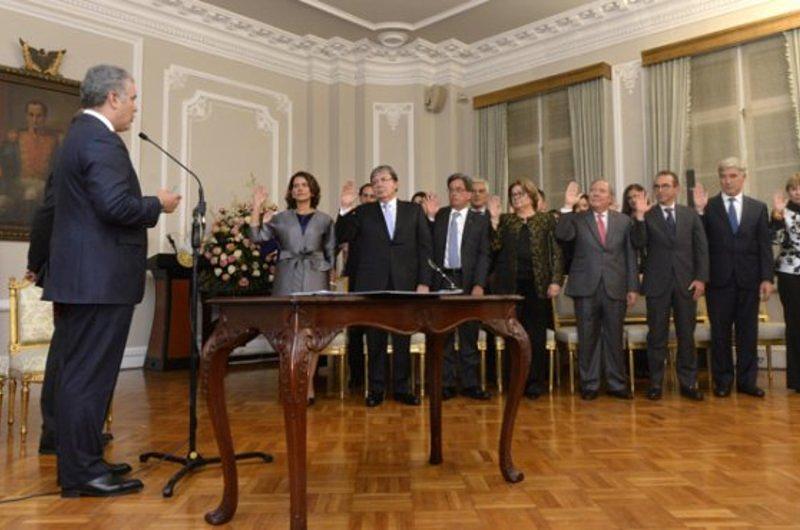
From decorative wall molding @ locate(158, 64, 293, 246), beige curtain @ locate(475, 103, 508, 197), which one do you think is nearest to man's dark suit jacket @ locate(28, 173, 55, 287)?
decorative wall molding @ locate(158, 64, 293, 246)

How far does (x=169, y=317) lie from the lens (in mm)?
6117

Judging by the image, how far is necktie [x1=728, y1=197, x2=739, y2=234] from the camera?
4324 millimetres

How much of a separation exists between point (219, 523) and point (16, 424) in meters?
2.17

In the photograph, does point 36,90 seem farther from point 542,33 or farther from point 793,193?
point 793,193

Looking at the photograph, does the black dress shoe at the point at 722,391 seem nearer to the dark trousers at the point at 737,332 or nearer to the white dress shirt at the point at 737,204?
the dark trousers at the point at 737,332

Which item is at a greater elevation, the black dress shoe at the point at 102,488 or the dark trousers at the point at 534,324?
the dark trousers at the point at 534,324

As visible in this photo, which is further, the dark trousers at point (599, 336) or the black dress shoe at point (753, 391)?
the dark trousers at point (599, 336)

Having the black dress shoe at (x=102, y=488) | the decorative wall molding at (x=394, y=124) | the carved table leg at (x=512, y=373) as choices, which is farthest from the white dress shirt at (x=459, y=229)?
the decorative wall molding at (x=394, y=124)

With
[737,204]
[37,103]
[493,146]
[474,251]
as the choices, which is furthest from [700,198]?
[37,103]

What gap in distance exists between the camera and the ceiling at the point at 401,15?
680 centimetres

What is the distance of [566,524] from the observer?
1.87 m

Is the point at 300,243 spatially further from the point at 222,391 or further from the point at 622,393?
the point at 622,393

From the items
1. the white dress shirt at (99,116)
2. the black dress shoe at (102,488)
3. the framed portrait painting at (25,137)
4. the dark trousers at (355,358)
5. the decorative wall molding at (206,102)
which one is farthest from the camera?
the decorative wall molding at (206,102)

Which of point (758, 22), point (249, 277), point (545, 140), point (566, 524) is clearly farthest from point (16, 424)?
point (758, 22)
